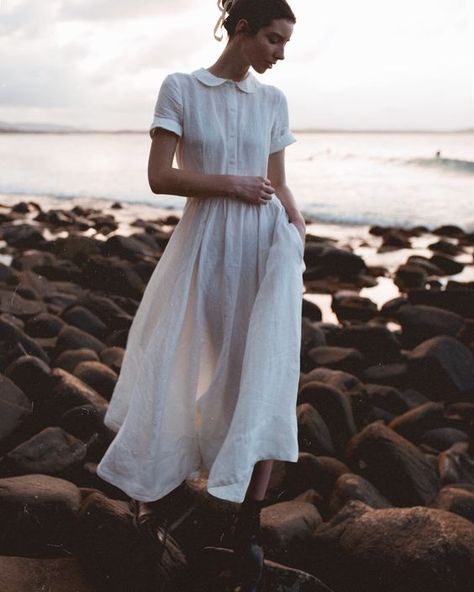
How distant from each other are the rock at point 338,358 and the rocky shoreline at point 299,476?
13 mm

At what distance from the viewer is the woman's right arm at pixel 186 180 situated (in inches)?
101

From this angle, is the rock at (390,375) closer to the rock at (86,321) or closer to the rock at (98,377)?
the rock at (86,321)

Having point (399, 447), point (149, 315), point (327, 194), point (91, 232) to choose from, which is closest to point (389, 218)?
point (327, 194)

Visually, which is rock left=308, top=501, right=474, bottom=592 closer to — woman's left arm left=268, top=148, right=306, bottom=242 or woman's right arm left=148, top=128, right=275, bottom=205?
woman's left arm left=268, top=148, right=306, bottom=242

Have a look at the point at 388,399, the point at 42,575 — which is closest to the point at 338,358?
the point at 388,399

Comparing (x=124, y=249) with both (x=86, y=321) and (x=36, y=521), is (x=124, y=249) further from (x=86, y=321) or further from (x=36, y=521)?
(x=36, y=521)

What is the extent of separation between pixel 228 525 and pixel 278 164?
5.01 ft

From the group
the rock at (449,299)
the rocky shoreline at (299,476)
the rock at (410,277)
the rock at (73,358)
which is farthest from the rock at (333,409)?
the rock at (410,277)

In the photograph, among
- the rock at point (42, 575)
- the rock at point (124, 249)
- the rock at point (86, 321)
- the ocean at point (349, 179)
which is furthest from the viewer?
the ocean at point (349, 179)

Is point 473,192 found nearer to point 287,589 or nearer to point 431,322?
point 431,322

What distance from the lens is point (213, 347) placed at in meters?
2.75

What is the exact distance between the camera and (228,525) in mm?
3248

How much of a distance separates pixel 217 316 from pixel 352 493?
4.38 feet

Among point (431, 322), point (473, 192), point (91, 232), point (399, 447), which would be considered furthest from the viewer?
point (473, 192)
